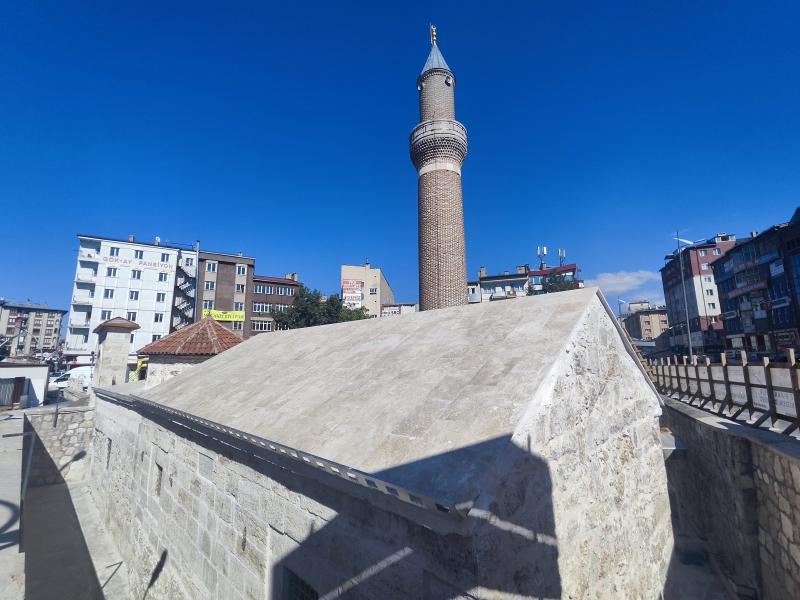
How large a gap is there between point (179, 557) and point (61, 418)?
522 inches

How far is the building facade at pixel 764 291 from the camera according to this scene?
100 ft

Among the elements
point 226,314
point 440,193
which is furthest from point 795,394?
point 226,314

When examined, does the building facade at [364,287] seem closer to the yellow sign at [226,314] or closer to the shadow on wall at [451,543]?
the yellow sign at [226,314]

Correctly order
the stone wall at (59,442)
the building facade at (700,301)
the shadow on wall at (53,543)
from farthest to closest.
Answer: the building facade at (700,301) → the stone wall at (59,442) → the shadow on wall at (53,543)

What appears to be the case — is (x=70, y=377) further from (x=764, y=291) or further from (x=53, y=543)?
(x=764, y=291)

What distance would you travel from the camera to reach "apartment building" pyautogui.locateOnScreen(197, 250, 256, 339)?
4384cm

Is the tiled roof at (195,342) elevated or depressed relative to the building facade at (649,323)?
depressed

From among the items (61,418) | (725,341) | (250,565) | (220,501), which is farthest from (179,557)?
(725,341)

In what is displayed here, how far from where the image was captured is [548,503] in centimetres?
325

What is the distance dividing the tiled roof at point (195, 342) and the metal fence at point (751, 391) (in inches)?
538

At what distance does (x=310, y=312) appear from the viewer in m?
32.5

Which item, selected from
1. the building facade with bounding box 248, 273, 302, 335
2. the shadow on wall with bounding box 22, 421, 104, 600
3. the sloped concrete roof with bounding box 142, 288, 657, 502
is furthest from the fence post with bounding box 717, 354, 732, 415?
the building facade with bounding box 248, 273, 302, 335

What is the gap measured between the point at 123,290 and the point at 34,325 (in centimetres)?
7727

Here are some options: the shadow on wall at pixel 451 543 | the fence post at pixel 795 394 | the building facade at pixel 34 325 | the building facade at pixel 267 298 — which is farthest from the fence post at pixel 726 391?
the building facade at pixel 34 325
